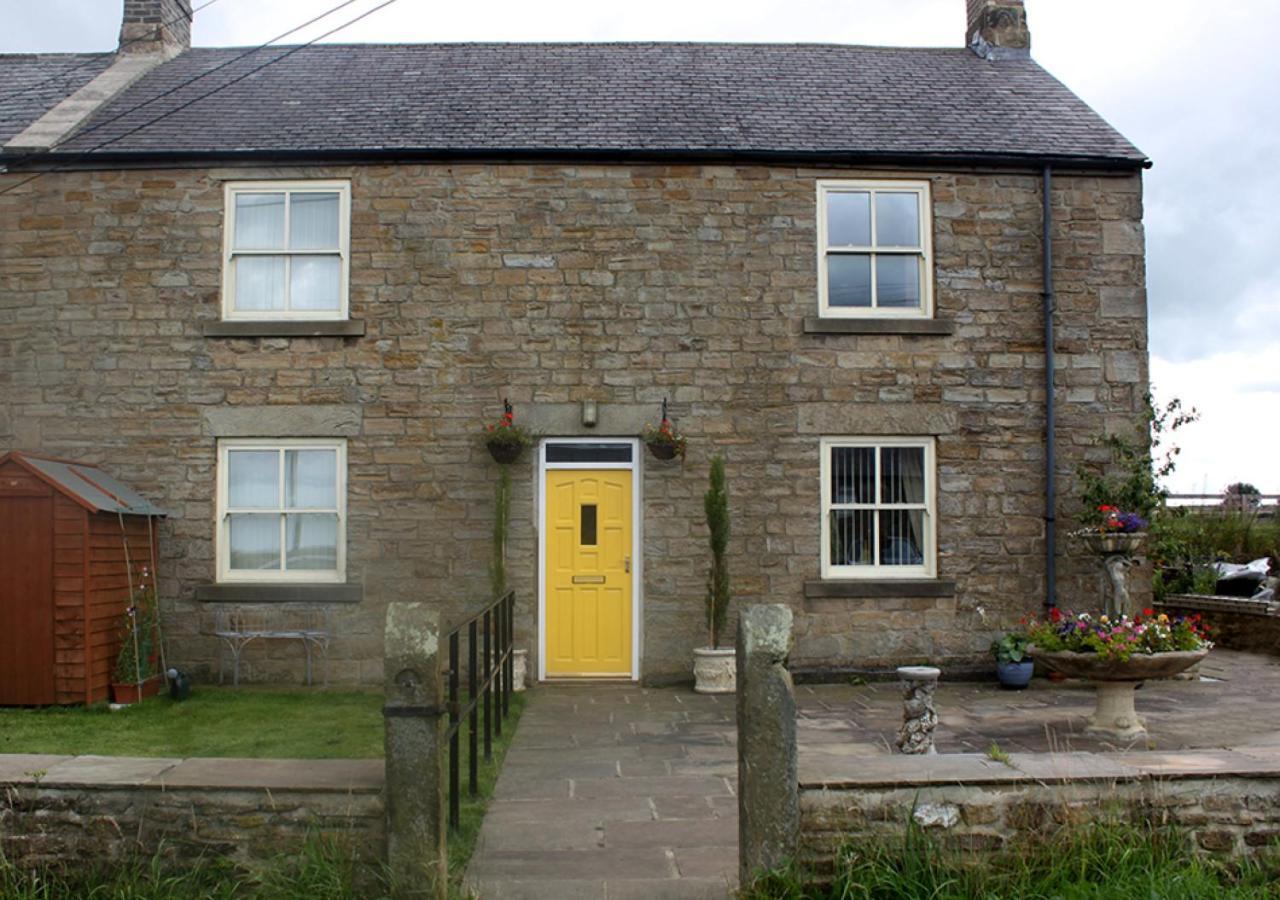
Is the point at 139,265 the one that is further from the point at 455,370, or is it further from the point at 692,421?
the point at 692,421

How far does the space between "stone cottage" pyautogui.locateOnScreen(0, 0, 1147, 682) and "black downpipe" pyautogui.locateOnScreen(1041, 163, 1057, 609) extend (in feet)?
0.16

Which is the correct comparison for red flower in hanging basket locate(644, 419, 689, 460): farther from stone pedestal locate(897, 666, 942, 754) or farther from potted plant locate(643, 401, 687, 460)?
stone pedestal locate(897, 666, 942, 754)

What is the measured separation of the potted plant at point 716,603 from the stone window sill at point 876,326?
1643 millimetres

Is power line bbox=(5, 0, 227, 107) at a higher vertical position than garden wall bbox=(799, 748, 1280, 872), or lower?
higher

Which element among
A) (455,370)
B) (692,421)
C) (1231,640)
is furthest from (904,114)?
(1231,640)

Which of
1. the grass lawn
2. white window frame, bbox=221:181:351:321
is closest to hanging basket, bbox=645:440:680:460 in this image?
white window frame, bbox=221:181:351:321

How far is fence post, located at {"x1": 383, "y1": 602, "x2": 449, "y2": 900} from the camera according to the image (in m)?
4.23

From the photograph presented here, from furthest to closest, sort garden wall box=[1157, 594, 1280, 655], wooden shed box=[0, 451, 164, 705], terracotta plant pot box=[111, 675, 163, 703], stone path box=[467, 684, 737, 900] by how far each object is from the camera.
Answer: garden wall box=[1157, 594, 1280, 655]
terracotta plant pot box=[111, 675, 163, 703]
wooden shed box=[0, 451, 164, 705]
stone path box=[467, 684, 737, 900]

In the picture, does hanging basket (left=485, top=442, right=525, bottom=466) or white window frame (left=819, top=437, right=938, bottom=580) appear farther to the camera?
white window frame (left=819, top=437, right=938, bottom=580)

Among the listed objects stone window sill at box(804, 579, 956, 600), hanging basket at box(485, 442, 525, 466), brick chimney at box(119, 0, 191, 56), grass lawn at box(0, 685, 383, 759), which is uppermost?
brick chimney at box(119, 0, 191, 56)

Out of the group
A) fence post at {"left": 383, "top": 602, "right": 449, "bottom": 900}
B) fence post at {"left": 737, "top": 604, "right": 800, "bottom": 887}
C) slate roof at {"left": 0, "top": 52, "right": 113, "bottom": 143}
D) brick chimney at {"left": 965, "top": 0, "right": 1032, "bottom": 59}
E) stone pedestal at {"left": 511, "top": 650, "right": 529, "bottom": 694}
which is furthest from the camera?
brick chimney at {"left": 965, "top": 0, "right": 1032, "bottom": 59}

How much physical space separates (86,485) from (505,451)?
12.1ft

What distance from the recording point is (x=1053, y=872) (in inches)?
172

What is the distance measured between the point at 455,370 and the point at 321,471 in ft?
5.44
